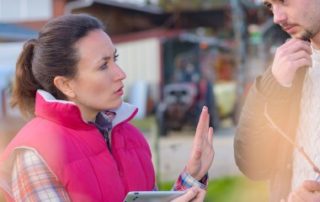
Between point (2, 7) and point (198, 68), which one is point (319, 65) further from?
point (2, 7)

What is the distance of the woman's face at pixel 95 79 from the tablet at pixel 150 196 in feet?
1.08

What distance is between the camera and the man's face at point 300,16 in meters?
1.79

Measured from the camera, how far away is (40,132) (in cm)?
193

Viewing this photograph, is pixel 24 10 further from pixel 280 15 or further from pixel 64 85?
pixel 280 15

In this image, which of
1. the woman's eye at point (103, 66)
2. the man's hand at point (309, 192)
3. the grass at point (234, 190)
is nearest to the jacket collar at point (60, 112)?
the woman's eye at point (103, 66)

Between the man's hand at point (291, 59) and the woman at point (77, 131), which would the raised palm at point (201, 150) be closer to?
the woman at point (77, 131)

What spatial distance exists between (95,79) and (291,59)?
589 millimetres

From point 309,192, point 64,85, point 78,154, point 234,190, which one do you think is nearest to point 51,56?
point 64,85

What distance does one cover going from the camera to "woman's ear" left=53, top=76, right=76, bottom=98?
2076mm

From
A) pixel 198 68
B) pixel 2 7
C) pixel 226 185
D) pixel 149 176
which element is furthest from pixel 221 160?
pixel 2 7

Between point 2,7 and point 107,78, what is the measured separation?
18615 mm

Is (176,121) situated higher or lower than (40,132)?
lower

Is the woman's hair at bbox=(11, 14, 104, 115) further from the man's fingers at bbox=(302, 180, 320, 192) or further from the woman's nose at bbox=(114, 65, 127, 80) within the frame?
the man's fingers at bbox=(302, 180, 320, 192)

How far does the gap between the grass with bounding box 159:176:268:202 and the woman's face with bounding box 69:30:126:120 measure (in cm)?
394
